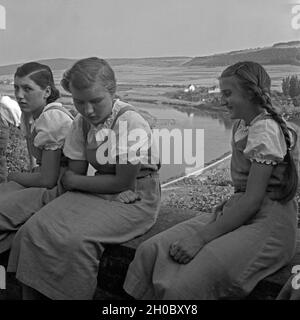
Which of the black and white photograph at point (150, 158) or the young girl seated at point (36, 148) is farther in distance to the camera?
the young girl seated at point (36, 148)

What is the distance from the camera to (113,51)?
7.72ft

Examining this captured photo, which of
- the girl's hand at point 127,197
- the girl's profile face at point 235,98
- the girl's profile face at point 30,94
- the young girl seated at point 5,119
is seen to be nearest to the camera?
the girl's profile face at point 235,98

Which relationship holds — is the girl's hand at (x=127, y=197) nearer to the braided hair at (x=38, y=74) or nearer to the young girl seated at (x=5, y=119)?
the braided hair at (x=38, y=74)

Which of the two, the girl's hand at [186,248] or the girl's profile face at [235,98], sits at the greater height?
the girl's profile face at [235,98]

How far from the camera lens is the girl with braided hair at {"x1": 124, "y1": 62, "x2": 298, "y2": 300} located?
4.81 ft

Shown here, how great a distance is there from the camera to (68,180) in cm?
193

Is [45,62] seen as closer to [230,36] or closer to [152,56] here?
[152,56]

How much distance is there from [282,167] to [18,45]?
1.50 meters

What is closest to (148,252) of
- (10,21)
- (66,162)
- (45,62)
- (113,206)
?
(113,206)

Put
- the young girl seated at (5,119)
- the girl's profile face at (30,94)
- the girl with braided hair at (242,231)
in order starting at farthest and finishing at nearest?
the young girl seated at (5,119) < the girl's profile face at (30,94) < the girl with braided hair at (242,231)

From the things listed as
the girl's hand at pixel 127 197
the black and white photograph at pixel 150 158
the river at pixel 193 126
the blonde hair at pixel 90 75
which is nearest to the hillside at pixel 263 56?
the black and white photograph at pixel 150 158

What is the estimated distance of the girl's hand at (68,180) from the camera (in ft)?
6.27

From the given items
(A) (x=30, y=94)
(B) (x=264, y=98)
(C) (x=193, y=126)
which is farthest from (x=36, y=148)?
(B) (x=264, y=98)

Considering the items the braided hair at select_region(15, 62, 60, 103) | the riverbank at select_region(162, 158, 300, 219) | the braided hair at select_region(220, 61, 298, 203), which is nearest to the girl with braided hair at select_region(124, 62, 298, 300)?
the braided hair at select_region(220, 61, 298, 203)
